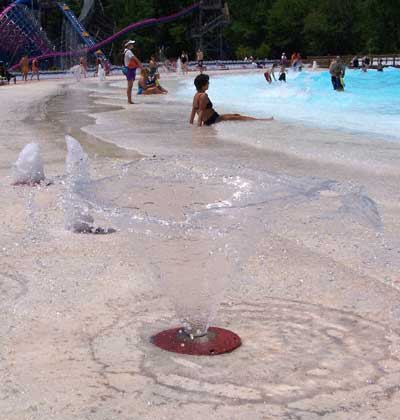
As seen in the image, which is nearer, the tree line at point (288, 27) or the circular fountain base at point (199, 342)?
the circular fountain base at point (199, 342)

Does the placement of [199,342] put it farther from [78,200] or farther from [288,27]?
[288,27]

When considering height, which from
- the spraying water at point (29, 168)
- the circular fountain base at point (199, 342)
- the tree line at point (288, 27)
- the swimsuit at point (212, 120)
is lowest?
the circular fountain base at point (199, 342)

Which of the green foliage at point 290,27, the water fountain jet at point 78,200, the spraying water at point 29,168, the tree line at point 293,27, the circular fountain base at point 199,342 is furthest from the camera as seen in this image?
the tree line at point 293,27

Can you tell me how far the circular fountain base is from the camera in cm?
438

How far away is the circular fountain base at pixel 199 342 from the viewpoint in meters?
4.38

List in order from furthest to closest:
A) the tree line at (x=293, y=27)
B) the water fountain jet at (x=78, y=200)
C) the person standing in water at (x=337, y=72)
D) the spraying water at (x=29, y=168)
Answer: the tree line at (x=293, y=27) < the person standing in water at (x=337, y=72) < the spraying water at (x=29, y=168) < the water fountain jet at (x=78, y=200)

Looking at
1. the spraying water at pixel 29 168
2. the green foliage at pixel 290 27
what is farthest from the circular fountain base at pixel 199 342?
the green foliage at pixel 290 27

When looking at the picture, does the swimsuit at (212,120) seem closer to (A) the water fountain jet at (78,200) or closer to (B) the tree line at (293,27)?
(A) the water fountain jet at (78,200)

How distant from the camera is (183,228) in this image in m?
4.66

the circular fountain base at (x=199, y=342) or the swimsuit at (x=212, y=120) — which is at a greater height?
the swimsuit at (x=212, y=120)

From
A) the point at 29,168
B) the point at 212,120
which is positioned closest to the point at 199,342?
the point at 29,168

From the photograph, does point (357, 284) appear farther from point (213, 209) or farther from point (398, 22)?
point (398, 22)

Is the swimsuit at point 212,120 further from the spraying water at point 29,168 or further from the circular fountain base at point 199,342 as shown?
the circular fountain base at point 199,342

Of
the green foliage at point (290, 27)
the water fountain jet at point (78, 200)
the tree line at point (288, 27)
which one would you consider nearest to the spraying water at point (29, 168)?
the water fountain jet at point (78, 200)
